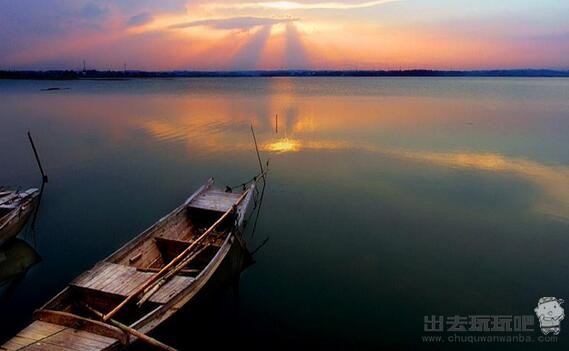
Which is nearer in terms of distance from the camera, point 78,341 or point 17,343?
point 17,343

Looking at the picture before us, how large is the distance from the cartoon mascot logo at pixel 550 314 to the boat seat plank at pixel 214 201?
39.3 ft

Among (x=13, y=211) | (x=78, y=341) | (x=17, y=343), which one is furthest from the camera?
(x=13, y=211)

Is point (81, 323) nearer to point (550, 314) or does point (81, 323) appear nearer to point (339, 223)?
point (339, 223)

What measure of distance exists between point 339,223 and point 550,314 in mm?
8836

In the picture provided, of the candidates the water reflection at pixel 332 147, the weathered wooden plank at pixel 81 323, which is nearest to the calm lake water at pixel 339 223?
the water reflection at pixel 332 147

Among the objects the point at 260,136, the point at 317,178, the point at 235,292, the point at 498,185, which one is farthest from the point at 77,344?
the point at 260,136

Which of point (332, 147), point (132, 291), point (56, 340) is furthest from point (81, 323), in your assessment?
point (332, 147)

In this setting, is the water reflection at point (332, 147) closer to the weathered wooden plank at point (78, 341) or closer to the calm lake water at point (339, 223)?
the calm lake water at point (339, 223)

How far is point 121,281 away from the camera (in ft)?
34.5

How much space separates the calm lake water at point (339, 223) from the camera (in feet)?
39.2

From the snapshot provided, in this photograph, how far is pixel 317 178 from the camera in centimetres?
2547

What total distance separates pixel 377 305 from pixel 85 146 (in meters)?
32.3

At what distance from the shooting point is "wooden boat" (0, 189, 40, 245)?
1546cm

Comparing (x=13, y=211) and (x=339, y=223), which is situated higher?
(x=13, y=211)
